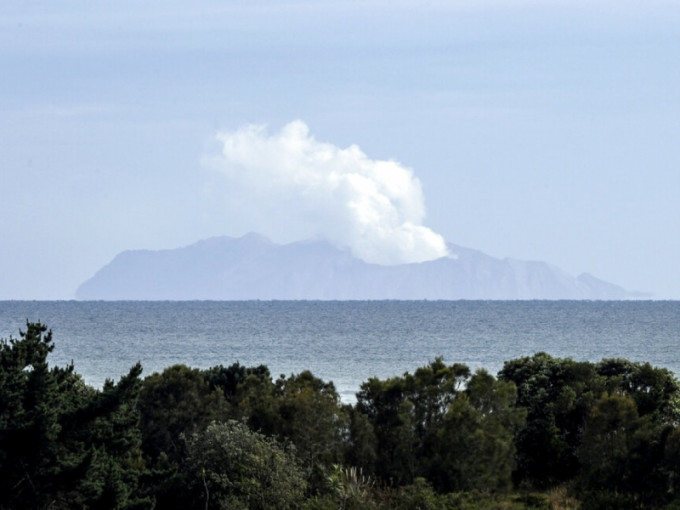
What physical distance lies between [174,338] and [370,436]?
Answer: 84460 millimetres

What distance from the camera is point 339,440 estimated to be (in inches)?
1089

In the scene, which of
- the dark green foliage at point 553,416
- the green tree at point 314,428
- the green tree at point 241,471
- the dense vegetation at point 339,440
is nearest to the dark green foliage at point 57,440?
the dense vegetation at point 339,440

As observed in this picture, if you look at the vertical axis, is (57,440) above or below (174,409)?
below

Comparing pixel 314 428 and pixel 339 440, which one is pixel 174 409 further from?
pixel 339 440

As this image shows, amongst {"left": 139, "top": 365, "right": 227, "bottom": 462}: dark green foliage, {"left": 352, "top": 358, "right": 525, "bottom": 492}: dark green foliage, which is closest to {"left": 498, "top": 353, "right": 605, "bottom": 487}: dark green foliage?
{"left": 352, "top": 358, "right": 525, "bottom": 492}: dark green foliage

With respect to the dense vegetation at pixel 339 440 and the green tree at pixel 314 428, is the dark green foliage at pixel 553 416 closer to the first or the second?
the dense vegetation at pixel 339 440

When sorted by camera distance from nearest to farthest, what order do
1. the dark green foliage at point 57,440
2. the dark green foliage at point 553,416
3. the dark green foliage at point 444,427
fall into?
1. the dark green foliage at point 57,440
2. the dark green foliage at point 444,427
3. the dark green foliage at point 553,416

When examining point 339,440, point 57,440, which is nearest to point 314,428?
point 339,440

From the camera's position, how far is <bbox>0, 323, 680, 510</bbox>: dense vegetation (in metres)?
23.8

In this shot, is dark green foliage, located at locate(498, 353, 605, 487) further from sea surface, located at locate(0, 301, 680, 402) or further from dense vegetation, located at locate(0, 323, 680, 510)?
sea surface, located at locate(0, 301, 680, 402)

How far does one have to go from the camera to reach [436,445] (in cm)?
2767

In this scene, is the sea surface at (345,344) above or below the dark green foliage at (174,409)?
above

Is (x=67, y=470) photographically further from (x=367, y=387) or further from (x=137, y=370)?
(x=367, y=387)

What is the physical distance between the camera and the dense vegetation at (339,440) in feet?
78.0
